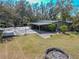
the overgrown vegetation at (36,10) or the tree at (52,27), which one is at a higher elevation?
the overgrown vegetation at (36,10)

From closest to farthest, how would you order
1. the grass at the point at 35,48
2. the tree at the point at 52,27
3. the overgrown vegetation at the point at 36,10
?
the grass at the point at 35,48
the tree at the point at 52,27
the overgrown vegetation at the point at 36,10

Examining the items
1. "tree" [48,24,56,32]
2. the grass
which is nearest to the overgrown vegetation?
"tree" [48,24,56,32]

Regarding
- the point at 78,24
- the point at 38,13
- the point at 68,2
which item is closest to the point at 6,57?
the point at 78,24

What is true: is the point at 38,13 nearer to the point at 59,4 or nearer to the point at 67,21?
the point at 59,4

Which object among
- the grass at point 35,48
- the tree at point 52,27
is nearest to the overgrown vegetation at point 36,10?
the tree at point 52,27

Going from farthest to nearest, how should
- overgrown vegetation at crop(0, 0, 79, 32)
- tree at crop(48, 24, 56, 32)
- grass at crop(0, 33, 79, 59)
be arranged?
overgrown vegetation at crop(0, 0, 79, 32) < tree at crop(48, 24, 56, 32) < grass at crop(0, 33, 79, 59)

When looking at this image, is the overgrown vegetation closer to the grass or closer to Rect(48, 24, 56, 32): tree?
Rect(48, 24, 56, 32): tree

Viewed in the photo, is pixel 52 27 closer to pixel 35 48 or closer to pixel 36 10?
pixel 35 48

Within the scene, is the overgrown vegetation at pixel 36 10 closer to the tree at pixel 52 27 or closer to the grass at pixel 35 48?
A: the tree at pixel 52 27

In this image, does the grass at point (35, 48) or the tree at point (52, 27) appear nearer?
the grass at point (35, 48)

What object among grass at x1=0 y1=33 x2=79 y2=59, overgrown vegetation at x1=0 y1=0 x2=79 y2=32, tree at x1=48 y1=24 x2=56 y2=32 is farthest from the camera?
overgrown vegetation at x1=0 y1=0 x2=79 y2=32

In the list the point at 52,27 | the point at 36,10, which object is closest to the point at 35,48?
the point at 52,27
